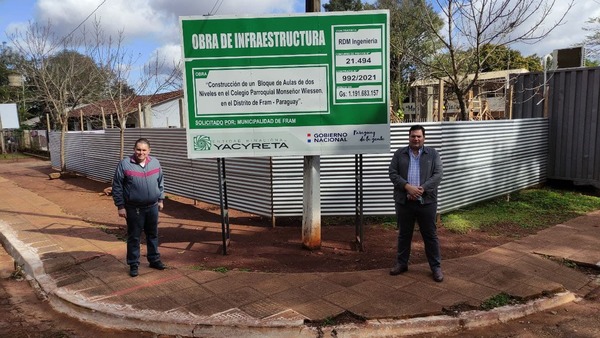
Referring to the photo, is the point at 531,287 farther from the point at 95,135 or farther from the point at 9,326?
the point at 95,135

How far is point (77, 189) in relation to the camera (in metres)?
12.8

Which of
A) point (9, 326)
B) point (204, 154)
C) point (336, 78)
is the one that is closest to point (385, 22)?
point (336, 78)

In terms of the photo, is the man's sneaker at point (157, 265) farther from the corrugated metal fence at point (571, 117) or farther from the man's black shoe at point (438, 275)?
the corrugated metal fence at point (571, 117)

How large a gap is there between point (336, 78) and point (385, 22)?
0.96 m

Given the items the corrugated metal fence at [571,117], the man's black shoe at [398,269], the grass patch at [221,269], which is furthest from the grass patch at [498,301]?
the corrugated metal fence at [571,117]

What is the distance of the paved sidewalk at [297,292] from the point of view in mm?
4008

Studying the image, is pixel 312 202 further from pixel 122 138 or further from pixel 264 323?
pixel 122 138

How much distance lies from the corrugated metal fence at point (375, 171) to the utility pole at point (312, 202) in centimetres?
138

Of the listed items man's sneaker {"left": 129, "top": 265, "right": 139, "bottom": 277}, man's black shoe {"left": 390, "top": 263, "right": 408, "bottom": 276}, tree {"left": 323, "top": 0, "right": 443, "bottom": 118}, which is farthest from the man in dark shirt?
tree {"left": 323, "top": 0, "right": 443, "bottom": 118}

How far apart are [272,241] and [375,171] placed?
2.21m

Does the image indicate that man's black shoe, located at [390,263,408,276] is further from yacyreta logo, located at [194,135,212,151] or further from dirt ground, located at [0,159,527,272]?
yacyreta logo, located at [194,135,212,151]

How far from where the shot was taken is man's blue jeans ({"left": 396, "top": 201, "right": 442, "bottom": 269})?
488cm

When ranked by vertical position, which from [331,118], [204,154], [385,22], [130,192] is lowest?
[130,192]

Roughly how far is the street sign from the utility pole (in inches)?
15.1
